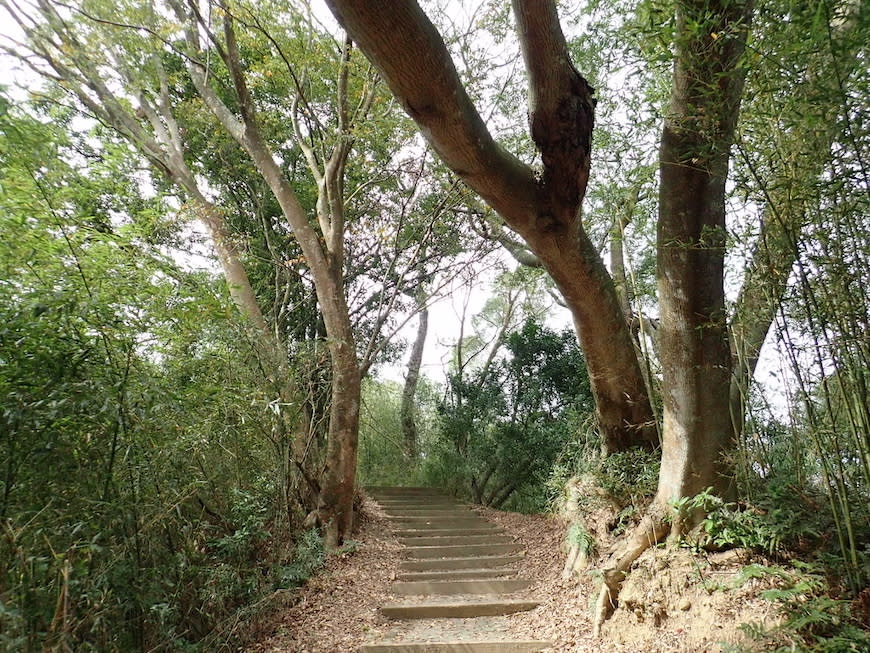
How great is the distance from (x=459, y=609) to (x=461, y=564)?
45.7 inches

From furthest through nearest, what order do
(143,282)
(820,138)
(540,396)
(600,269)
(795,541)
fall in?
(540,396) < (600,269) < (143,282) < (795,541) < (820,138)

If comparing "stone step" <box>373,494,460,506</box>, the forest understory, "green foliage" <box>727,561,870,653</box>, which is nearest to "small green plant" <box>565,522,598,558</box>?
the forest understory

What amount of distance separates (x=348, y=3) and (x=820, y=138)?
6.58 feet

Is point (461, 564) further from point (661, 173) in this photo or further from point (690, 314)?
point (661, 173)

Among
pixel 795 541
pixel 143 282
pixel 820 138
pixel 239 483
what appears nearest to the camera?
pixel 820 138

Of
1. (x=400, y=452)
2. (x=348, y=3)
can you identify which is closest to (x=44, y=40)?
(x=348, y=3)

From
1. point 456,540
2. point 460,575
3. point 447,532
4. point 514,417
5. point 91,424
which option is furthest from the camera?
point 514,417

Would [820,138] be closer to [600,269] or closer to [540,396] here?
[600,269]

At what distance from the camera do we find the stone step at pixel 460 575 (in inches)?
186

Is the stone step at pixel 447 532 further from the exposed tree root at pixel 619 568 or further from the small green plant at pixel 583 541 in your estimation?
the exposed tree root at pixel 619 568

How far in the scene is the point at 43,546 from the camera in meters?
2.03

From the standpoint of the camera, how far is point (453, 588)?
4461 mm

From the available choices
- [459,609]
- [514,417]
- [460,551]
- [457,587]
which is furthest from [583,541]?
[514,417]

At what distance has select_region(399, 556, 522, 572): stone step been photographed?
505 centimetres
